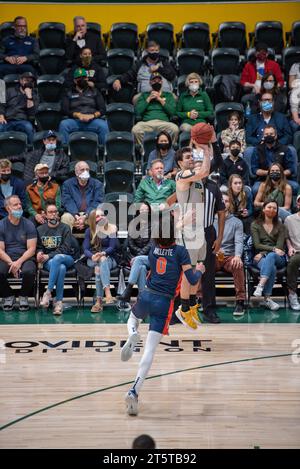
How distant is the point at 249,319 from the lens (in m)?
11.4

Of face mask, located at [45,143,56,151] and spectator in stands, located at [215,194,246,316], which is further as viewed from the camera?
face mask, located at [45,143,56,151]

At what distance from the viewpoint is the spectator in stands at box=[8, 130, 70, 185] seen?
1348cm

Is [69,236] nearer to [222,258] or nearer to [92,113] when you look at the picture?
[222,258]

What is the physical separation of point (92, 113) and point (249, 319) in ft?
15.8

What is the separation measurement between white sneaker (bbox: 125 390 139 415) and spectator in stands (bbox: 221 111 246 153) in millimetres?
6986

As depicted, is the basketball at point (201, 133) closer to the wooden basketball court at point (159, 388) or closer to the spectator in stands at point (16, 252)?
the wooden basketball court at point (159, 388)

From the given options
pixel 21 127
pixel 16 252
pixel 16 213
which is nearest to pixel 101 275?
pixel 16 252

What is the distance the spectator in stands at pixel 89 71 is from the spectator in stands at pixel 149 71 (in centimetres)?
24

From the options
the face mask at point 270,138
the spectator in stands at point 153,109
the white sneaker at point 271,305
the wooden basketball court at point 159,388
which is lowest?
the wooden basketball court at point 159,388

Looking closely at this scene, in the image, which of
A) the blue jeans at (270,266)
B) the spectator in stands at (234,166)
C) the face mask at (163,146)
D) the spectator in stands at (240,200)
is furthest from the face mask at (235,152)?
the blue jeans at (270,266)

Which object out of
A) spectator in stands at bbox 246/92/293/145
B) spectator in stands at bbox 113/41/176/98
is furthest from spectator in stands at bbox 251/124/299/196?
spectator in stands at bbox 113/41/176/98

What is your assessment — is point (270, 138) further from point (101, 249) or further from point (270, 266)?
point (101, 249)

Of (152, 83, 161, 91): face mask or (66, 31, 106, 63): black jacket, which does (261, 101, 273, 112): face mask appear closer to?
(152, 83, 161, 91): face mask

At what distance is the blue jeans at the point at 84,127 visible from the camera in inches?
566
